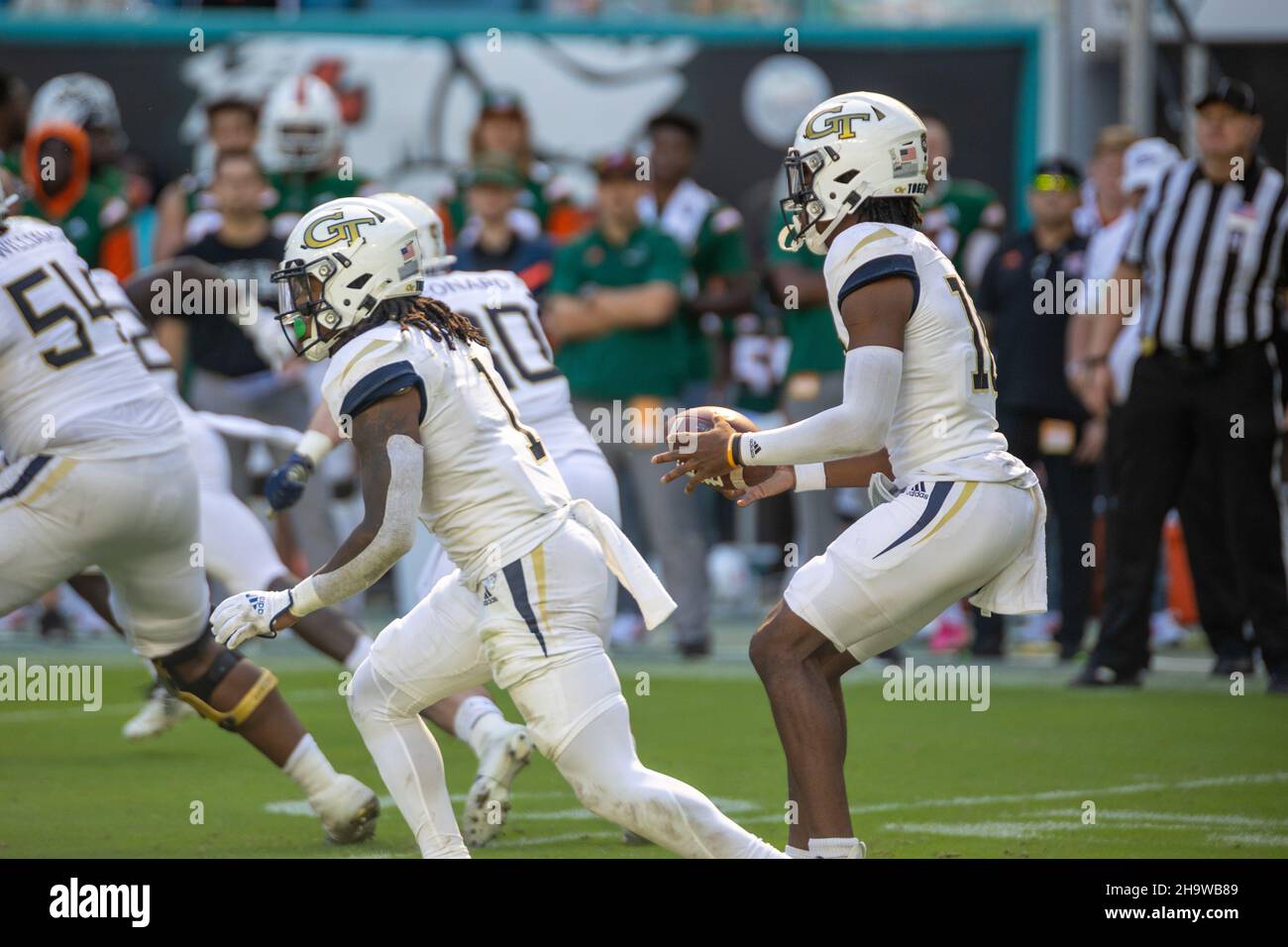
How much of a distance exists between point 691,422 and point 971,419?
0.70 meters

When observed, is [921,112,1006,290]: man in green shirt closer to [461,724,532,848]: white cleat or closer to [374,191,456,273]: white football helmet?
[374,191,456,273]: white football helmet

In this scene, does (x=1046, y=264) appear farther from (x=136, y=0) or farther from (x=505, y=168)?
(x=136, y=0)

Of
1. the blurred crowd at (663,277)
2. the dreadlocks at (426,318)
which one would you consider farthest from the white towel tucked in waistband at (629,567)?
the blurred crowd at (663,277)

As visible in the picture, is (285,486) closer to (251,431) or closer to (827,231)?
(827,231)

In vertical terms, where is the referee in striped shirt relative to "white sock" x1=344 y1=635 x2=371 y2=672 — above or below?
above

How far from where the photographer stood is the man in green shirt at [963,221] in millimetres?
10734

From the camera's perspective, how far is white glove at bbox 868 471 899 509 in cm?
529

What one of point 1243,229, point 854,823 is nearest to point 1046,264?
point 1243,229

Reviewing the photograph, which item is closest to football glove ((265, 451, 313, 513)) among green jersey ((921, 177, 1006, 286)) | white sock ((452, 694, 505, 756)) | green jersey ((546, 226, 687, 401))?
white sock ((452, 694, 505, 756))

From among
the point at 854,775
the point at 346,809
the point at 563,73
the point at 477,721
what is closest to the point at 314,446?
the point at 477,721

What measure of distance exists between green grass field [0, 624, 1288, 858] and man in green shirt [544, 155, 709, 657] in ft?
2.31

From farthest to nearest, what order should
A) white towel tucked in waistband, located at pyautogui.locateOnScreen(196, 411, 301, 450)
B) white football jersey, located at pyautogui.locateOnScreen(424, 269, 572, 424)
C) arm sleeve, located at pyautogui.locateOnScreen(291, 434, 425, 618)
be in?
white towel tucked in waistband, located at pyautogui.locateOnScreen(196, 411, 301, 450), white football jersey, located at pyautogui.locateOnScreen(424, 269, 572, 424), arm sleeve, located at pyautogui.locateOnScreen(291, 434, 425, 618)

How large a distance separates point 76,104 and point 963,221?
17.6 ft

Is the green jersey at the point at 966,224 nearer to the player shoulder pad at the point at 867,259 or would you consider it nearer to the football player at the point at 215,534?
the football player at the point at 215,534
